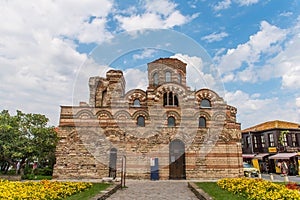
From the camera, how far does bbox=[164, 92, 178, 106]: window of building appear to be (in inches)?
824

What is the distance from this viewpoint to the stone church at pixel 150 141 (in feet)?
61.0

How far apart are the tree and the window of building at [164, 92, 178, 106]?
10.3 m

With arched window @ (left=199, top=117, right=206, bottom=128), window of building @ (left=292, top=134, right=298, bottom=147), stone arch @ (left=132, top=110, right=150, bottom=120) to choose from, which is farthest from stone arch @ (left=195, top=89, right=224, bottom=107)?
window of building @ (left=292, top=134, right=298, bottom=147)

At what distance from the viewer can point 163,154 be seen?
18.9 m

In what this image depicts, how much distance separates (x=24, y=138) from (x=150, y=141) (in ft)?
33.6

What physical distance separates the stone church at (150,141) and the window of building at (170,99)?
0.41ft

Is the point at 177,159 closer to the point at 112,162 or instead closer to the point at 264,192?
the point at 112,162

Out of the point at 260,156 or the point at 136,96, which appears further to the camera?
the point at 260,156

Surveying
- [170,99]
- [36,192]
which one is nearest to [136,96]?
[170,99]

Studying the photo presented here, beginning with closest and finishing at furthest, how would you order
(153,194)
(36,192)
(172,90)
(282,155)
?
(36,192) → (153,194) → (172,90) → (282,155)

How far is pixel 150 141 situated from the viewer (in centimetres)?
1914

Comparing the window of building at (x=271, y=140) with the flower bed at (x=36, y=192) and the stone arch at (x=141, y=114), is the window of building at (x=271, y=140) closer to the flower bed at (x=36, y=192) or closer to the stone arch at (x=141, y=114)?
the stone arch at (x=141, y=114)

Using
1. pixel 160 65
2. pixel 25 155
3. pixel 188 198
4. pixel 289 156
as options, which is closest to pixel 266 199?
pixel 188 198

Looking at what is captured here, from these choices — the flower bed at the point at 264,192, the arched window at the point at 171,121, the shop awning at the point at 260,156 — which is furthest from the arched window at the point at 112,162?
the shop awning at the point at 260,156
